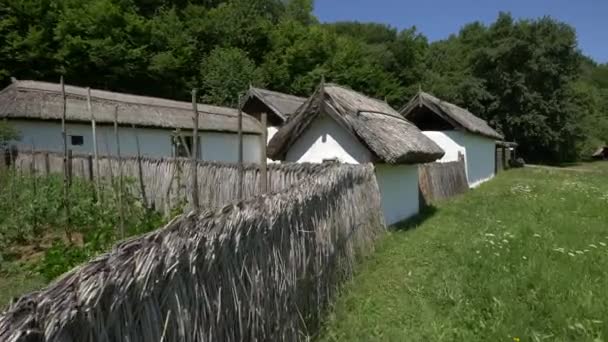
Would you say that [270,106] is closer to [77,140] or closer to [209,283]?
[77,140]

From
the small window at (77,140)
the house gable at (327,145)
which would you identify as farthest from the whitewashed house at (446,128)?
the small window at (77,140)

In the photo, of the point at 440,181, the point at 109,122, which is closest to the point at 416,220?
the point at 440,181

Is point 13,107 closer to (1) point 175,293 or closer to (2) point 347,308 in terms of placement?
(2) point 347,308

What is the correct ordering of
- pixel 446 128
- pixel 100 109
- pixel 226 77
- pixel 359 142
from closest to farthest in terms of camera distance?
pixel 359 142, pixel 100 109, pixel 446 128, pixel 226 77

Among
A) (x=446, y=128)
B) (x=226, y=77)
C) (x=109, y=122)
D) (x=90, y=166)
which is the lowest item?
(x=90, y=166)

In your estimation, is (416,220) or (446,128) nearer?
(416,220)

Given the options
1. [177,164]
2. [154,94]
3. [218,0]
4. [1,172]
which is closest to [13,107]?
[1,172]

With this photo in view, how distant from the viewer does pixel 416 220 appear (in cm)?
1132

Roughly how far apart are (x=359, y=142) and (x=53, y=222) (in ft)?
21.4

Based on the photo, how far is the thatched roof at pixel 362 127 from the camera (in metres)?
9.92

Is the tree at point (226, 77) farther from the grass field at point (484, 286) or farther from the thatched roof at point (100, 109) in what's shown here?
the grass field at point (484, 286)

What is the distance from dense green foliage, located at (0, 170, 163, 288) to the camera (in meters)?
6.25

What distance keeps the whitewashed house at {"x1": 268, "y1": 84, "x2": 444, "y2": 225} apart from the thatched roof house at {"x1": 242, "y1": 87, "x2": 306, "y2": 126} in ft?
31.7

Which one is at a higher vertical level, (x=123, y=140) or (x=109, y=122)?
(x=109, y=122)
